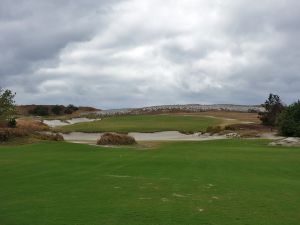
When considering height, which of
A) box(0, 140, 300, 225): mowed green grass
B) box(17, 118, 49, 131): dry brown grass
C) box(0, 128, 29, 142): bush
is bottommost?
box(0, 140, 300, 225): mowed green grass

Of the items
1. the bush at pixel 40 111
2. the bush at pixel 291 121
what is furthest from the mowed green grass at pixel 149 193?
the bush at pixel 40 111

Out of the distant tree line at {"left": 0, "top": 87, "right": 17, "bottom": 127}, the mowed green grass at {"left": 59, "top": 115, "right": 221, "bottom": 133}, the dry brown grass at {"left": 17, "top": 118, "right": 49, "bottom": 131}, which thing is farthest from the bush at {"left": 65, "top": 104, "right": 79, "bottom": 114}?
the distant tree line at {"left": 0, "top": 87, "right": 17, "bottom": 127}

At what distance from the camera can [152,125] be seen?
8600 centimetres

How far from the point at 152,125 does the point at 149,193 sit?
69.3 metres

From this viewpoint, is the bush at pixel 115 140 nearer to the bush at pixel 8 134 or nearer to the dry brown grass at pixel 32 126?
the bush at pixel 8 134

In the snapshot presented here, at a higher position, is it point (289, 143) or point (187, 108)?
point (187, 108)

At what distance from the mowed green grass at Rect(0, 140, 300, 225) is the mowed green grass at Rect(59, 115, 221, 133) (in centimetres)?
4998

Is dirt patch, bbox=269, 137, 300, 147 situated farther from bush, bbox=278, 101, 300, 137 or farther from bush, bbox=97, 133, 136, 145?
bush, bbox=97, 133, 136, 145

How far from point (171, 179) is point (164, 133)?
5477 cm

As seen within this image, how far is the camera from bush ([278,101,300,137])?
191ft

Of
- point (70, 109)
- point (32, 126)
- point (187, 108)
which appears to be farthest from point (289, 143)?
point (70, 109)

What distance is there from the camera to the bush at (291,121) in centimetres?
5834

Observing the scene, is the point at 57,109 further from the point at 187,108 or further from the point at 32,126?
the point at 32,126

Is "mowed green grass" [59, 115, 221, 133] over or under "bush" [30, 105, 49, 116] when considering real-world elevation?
under
